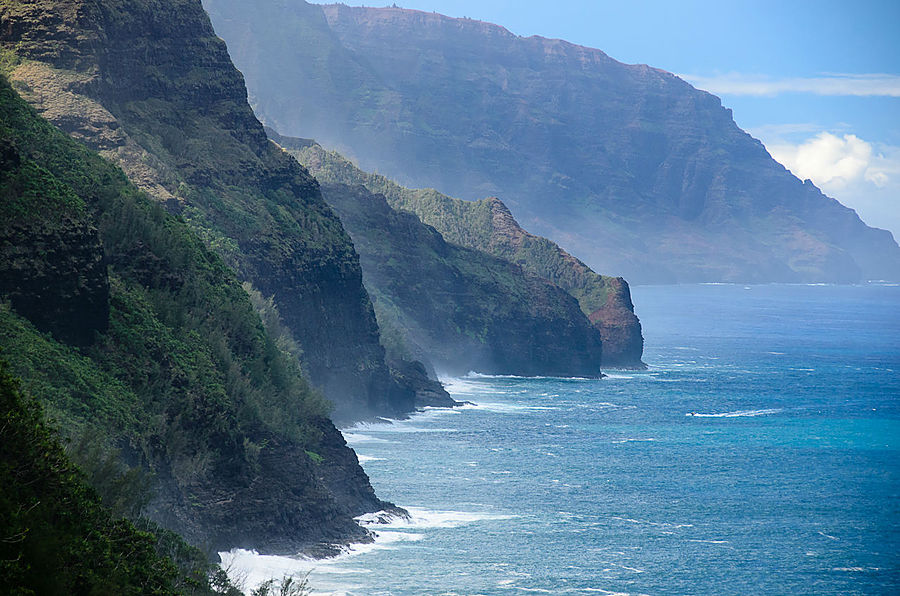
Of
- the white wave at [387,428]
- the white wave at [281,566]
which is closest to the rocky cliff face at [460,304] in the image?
the white wave at [387,428]

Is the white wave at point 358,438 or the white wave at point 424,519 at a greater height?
the white wave at point 358,438

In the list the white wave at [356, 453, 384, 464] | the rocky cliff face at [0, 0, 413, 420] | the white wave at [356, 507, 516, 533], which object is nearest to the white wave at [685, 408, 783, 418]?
the rocky cliff face at [0, 0, 413, 420]

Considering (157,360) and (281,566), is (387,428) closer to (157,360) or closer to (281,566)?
(281,566)

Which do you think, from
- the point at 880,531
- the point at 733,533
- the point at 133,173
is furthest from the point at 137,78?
the point at 880,531

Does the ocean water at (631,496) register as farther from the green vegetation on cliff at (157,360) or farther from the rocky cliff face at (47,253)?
the rocky cliff face at (47,253)

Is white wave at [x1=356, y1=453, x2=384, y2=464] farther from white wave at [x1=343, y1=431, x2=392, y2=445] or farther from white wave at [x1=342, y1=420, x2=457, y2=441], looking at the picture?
white wave at [x1=342, y1=420, x2=457, y2=441]

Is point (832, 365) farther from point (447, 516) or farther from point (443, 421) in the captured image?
point (447, 516)
